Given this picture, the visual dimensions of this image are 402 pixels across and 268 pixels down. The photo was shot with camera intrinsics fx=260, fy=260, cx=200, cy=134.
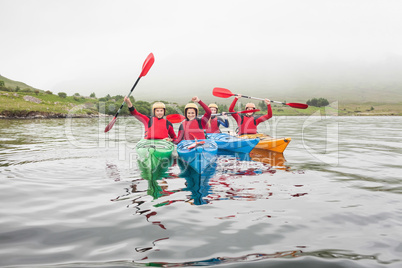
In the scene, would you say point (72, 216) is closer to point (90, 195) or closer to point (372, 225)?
point (90, 195)

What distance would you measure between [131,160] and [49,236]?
6.77m

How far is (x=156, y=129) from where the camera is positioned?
10.9 meters

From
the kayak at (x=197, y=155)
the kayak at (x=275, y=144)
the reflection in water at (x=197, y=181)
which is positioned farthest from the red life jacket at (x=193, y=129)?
the kayak at (x=275, y=144)

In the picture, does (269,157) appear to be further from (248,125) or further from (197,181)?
(197,181)

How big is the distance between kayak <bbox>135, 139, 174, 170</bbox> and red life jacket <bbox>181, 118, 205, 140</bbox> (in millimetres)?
1294

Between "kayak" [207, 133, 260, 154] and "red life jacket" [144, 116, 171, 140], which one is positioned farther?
"kayak" [207, 133, 260, 154]

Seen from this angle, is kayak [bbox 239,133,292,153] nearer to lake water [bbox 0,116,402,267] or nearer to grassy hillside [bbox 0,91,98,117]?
lake water [bbox 0,116,402,267]

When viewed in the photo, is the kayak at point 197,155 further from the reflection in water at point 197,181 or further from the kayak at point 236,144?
the kayak at point 236,144

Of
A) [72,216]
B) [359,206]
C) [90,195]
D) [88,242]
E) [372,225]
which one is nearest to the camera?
[88,242]

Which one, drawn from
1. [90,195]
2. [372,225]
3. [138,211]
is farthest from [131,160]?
[372,225]

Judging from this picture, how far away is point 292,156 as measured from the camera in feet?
39.4

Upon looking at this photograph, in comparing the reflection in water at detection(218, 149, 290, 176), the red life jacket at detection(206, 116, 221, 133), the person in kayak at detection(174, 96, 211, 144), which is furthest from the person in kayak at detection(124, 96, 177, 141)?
the red life jacket at detection(206, 116, 221, 133)

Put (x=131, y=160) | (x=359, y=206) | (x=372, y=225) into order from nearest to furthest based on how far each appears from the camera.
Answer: (x=372, y=225) → (x=359, y=206) → (x=131, y=160)

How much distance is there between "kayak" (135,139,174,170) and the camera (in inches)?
369
